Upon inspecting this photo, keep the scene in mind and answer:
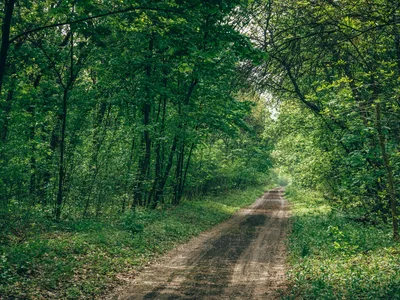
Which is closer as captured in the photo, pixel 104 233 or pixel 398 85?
pixel 398 85

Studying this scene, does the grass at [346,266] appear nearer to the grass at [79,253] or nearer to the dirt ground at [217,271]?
the dirt ground at [217,271]

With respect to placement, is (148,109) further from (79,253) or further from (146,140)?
(79,253)

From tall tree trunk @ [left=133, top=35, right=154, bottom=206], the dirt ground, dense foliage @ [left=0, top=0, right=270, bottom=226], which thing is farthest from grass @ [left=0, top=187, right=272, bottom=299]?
tall tree trunk @ [left=133, top=35, right=154, bottom=206]

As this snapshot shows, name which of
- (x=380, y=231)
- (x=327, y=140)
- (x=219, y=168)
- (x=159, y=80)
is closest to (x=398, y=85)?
(x=380, y=231)

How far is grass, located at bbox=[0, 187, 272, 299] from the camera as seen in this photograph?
7434 millimetres

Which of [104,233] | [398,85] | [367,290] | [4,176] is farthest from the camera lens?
[104,233]

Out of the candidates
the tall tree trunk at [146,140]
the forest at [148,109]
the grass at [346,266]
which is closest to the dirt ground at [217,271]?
the grass at [346,266]

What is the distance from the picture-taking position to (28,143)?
40.8ft

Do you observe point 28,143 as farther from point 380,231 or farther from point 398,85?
point 380,231

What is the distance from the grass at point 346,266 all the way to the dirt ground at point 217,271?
63cm

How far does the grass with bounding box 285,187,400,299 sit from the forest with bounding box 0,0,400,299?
36 cm

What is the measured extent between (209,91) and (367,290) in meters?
15.9

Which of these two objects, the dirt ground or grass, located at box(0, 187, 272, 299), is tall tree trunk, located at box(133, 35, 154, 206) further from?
the dirt ground

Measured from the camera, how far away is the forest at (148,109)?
774 cm
